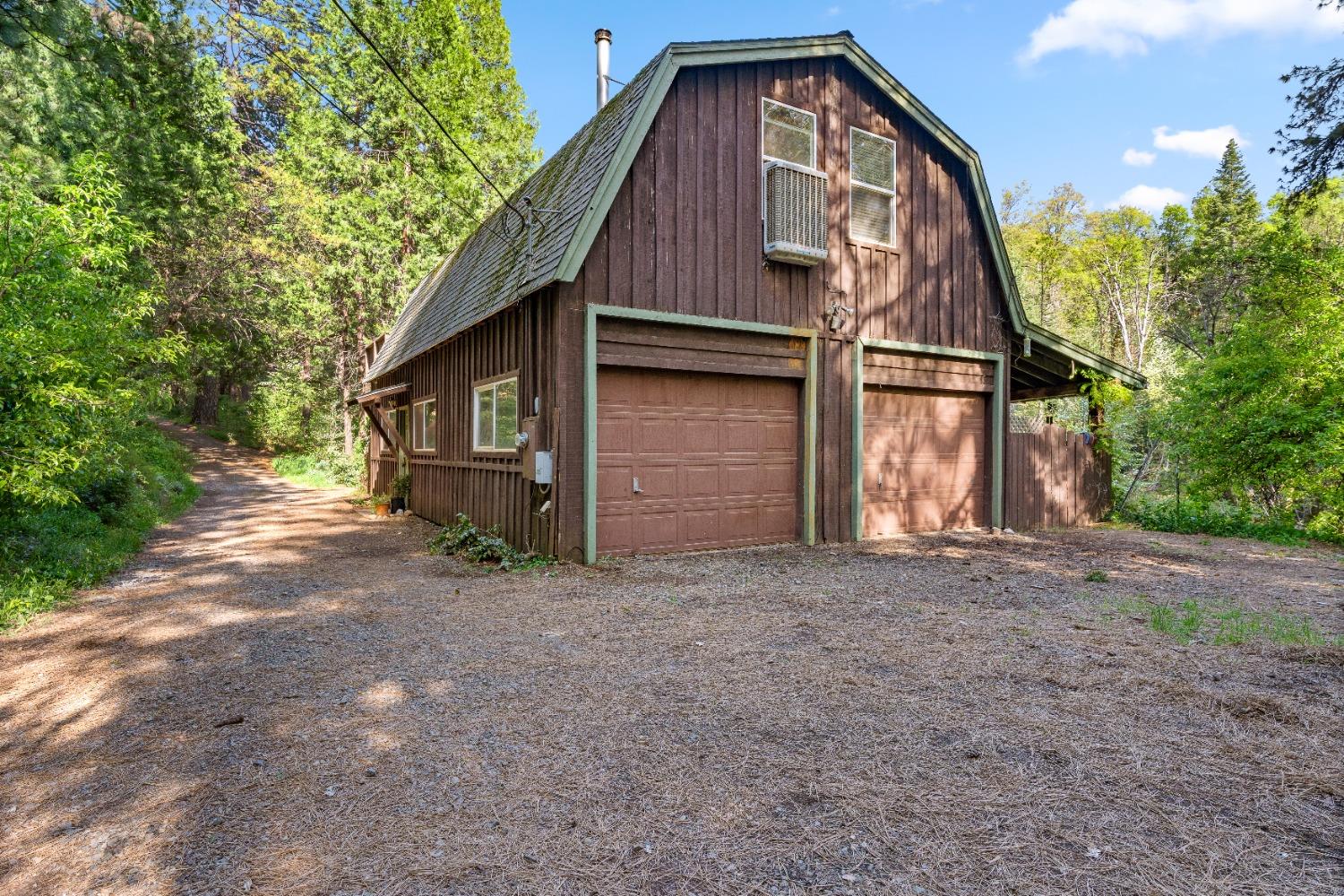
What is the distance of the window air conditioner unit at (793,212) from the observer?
7.88 metres

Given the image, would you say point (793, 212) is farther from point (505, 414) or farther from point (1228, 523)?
point (1228, 523)

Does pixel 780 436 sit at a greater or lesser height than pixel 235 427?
lesser

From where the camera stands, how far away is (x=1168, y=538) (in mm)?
9797

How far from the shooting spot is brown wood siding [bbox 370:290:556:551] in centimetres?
718

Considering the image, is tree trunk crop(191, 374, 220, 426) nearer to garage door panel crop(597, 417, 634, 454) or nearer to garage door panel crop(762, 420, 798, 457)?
garage door panel crop(597, 417, 634, 454)

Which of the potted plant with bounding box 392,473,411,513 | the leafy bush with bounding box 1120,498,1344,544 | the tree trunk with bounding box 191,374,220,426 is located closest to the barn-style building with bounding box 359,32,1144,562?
the leafy bush with bounding box 1120,498,1344,544

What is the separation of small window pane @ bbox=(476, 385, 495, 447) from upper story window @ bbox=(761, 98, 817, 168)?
185 inches

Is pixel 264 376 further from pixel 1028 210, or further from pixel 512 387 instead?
pixel 1028 210

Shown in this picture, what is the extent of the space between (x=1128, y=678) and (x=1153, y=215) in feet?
103

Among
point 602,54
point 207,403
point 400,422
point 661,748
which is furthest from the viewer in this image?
point 207,403

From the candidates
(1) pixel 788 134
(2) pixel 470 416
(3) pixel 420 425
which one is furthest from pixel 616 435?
(3) pixel 420 425

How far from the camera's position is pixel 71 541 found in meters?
6.80

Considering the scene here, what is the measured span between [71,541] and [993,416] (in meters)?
11.9

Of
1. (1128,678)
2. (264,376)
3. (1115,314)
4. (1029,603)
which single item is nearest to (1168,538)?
(1029,603)
